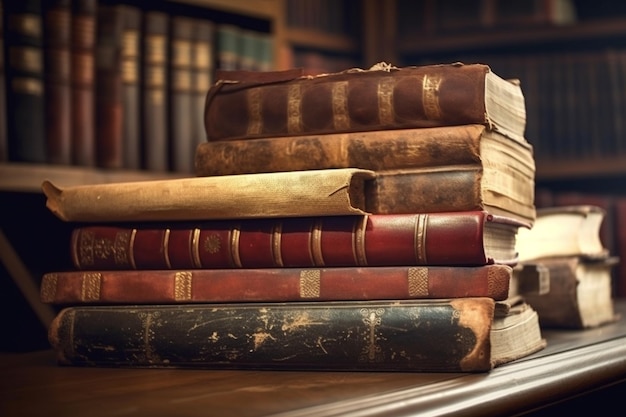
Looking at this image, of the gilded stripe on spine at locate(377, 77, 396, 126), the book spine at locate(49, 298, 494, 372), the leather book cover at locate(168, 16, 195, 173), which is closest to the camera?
the book spine at locate(49, 298, 494, 372)

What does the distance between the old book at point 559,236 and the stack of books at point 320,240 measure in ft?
0.99

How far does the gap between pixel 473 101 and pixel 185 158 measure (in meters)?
0.81

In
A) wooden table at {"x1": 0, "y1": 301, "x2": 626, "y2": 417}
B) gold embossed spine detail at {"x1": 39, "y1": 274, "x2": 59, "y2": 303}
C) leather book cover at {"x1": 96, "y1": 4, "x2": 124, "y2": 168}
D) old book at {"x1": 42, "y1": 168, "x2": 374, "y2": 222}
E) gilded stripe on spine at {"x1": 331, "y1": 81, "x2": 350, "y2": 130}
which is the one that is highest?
leather book cover at {"x1": 96, "y1": 4, "x2": 124, "y2": 168}

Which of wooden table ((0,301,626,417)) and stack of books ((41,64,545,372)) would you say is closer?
wooden table ((0,301,626,417))

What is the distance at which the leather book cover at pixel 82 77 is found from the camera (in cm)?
150

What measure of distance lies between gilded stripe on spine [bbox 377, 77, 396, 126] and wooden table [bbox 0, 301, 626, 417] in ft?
0.85

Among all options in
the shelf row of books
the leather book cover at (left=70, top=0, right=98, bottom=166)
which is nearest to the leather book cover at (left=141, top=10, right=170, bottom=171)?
the shelf row of books

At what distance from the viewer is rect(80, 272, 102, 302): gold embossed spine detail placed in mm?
1021

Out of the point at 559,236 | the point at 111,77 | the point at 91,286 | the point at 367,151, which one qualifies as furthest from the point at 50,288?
the point at 559,236

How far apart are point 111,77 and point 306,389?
2.91 feet

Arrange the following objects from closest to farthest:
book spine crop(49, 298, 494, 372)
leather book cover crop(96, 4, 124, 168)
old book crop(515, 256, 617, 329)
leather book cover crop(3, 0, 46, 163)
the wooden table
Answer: the wooden table < book spine crop(49, 298, 494, 372) < old book crop(515, 256, 617, 329) < leather book cover crop(3, 0, 46, 163) < leather book cover crop(96, 4, 124, 168)

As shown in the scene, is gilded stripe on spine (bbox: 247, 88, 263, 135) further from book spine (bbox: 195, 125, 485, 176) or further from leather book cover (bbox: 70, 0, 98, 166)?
leather book cover (bbox: 70, 0, 98, 166)

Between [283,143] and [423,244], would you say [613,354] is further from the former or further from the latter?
[283,143]

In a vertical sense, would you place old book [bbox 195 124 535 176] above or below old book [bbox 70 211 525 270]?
above
